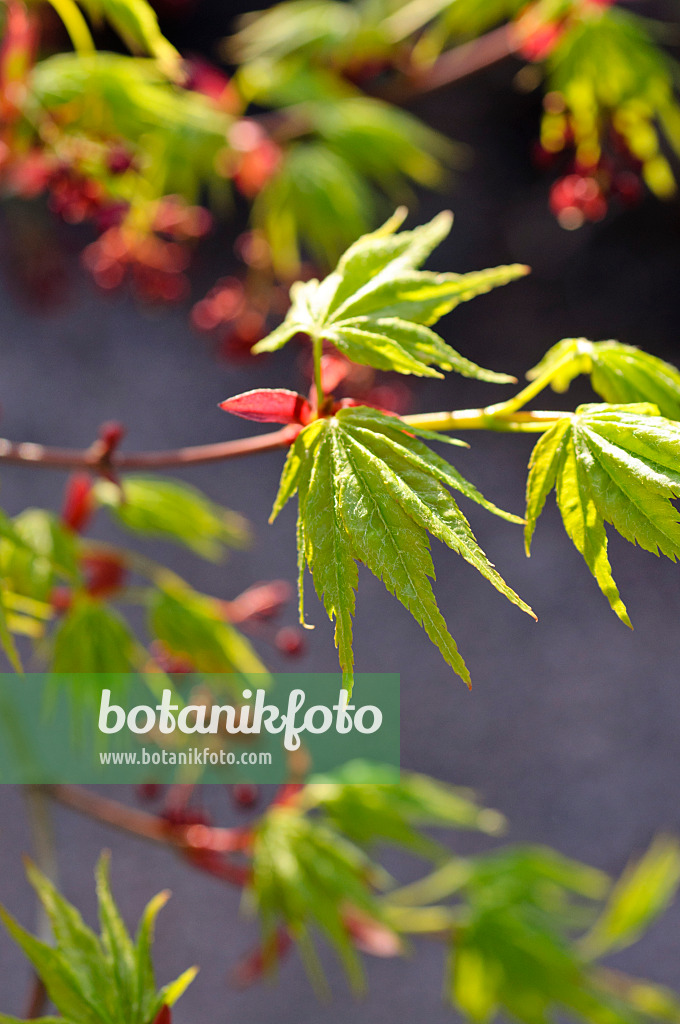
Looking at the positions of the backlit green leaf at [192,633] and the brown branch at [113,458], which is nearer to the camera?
the brown branch at [113,458]

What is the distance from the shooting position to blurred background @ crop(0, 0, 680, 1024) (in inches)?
73.9

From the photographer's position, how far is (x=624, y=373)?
1.27ft

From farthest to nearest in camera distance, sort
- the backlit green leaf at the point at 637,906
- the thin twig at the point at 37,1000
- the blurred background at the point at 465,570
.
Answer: the blurred background at the point at 465,570, the backlit green leaf at the point at 637,906, the thin twig at the point at 37,1000

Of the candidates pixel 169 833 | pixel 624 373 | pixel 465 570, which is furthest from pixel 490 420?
pixel 465 570

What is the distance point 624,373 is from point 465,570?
2.02m

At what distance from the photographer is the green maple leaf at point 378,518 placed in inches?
12.2

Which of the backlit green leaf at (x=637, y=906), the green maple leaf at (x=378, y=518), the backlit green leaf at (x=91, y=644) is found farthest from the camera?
the backlit green leaf at (x=637, y=906)

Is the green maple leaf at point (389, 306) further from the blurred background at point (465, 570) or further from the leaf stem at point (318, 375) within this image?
the blurred background at point (465, 570)

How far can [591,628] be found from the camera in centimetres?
228

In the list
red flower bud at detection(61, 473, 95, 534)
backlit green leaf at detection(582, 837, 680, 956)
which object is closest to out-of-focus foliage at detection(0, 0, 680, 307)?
red flower bud at detection(61, 473, 95, 534)

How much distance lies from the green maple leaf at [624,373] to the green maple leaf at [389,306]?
35 mm

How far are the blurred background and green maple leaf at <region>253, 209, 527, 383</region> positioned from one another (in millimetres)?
1487

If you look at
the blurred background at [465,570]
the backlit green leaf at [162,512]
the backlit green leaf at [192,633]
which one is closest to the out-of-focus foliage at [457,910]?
the backlit green leaf at [192,633]

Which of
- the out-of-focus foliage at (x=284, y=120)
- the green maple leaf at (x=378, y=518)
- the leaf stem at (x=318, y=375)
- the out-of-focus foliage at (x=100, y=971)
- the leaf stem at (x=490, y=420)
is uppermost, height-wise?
the out-of-focus foliage at (x=284, y=120)
